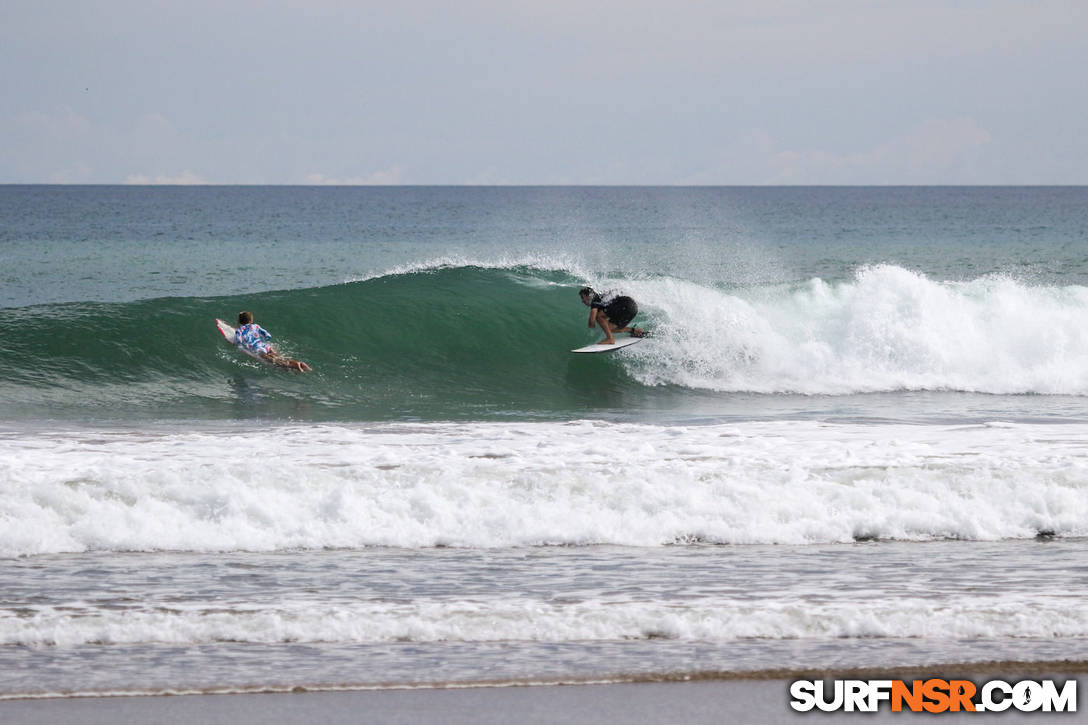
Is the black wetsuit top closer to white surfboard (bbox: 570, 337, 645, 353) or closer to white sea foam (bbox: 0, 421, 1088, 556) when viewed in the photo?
white surfboard (bbox: 570, 337, 645, 353)

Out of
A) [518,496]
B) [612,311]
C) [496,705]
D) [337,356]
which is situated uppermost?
[612,311]

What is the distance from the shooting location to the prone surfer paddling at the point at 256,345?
51.6ft

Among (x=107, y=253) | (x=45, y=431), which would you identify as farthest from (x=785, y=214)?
(x=45, y=431)

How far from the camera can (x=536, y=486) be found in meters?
8.27

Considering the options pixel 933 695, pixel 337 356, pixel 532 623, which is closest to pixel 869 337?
pixel 337 356

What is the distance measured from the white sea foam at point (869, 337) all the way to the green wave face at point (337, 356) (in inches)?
55.8

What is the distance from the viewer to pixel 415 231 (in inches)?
2948

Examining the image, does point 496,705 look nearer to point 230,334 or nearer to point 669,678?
point 669,678

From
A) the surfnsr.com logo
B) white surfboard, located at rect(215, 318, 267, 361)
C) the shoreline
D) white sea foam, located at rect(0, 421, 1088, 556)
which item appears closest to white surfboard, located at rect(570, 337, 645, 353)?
white surfboard, located at rect(215, 318, 267, 361)

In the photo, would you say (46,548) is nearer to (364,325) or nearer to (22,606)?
(22,606)

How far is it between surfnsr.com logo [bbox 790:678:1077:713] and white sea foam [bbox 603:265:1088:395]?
10.7 metres

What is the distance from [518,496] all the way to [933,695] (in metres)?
3.87

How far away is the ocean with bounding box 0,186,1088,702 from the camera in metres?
5.42

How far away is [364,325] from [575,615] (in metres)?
13.3
